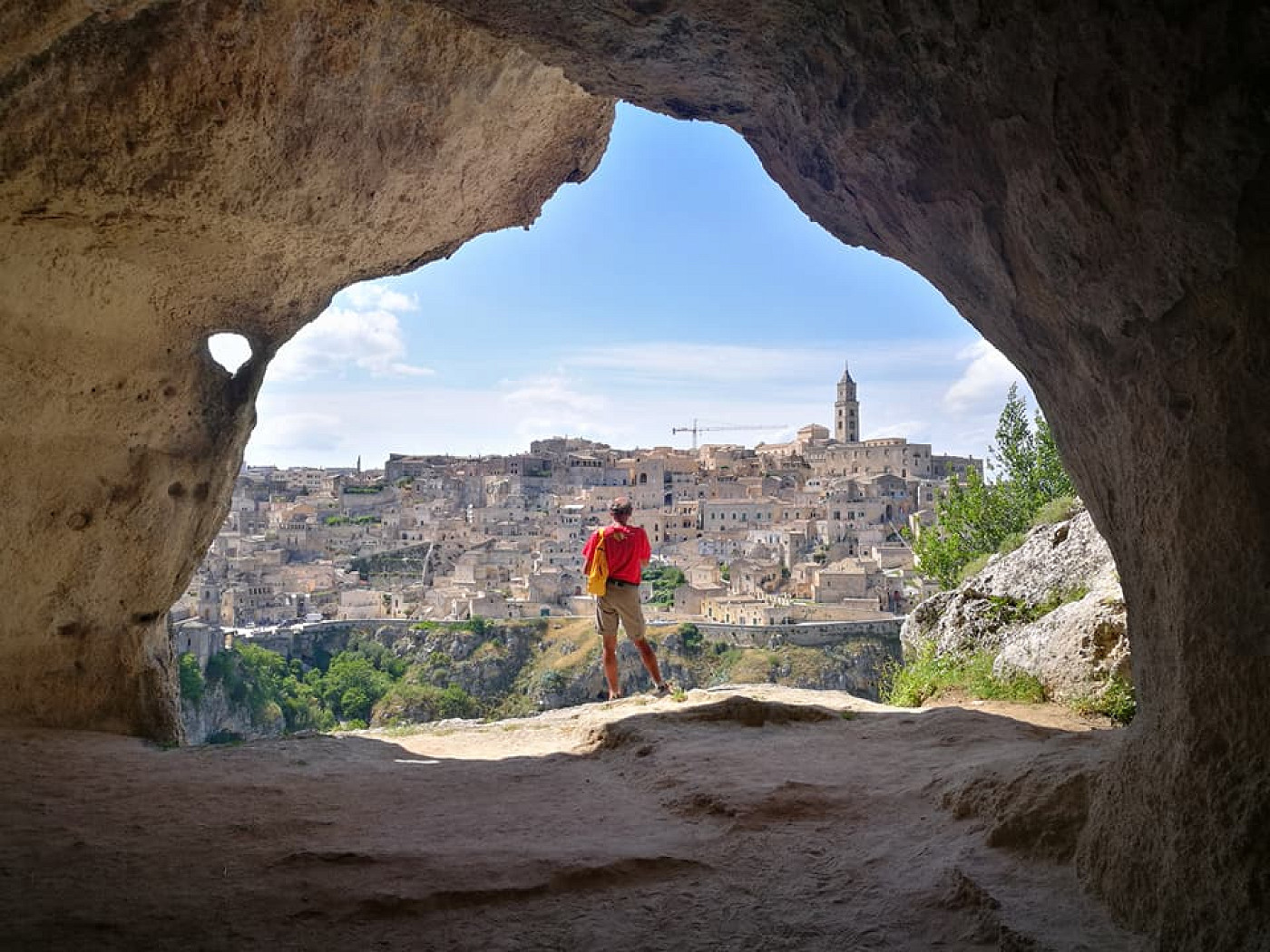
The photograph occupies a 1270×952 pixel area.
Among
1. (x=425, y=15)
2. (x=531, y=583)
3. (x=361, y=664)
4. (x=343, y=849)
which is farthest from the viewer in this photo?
(x=531, y=583)

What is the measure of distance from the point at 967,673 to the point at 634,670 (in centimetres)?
3480

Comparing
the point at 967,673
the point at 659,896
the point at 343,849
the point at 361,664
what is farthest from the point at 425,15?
the point at 361,664

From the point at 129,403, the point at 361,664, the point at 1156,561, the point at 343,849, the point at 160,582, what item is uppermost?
the point at 129,403

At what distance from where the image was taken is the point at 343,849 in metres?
3.96

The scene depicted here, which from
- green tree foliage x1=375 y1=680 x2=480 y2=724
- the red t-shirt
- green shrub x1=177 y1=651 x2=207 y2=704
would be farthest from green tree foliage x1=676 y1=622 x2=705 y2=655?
the red t-shirt

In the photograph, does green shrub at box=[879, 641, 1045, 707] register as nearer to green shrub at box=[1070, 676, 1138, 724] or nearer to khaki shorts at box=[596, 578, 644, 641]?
green shrub at box=[1070, 676, 1138, 724]

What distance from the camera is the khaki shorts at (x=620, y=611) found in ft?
27.6

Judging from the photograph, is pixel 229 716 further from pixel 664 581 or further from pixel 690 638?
pixel 664 581

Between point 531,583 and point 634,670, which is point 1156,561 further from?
point 531,583

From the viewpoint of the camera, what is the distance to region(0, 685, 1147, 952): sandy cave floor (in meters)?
3.13

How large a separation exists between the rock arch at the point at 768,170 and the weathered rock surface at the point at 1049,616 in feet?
10.9

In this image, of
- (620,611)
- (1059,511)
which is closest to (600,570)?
(620,611)

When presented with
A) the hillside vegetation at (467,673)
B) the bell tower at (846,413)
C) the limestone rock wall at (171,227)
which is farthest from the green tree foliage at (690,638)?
the bell tower at (846,413)

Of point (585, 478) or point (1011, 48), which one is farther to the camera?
point (585, 478)
